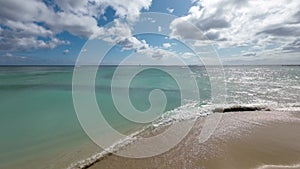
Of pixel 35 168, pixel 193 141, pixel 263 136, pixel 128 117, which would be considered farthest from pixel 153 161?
pixel 128 117

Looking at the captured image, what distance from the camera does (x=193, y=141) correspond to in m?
7.71

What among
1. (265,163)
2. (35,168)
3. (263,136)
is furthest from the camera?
(263,136)

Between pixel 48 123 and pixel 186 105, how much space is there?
9896mm

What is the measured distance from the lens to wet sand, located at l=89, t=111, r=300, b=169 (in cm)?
592

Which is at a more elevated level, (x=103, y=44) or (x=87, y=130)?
(x=103, y=44)

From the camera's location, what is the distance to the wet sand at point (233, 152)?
5922 mm

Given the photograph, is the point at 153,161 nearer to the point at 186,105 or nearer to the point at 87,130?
the point at 87,130

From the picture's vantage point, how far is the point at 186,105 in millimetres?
15586

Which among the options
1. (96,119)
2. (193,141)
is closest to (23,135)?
(96,119)

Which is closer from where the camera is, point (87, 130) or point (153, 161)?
point (153, 161)

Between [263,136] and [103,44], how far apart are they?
7.61m

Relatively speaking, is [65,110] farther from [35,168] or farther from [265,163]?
[265,163]

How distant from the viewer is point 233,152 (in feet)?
21.8

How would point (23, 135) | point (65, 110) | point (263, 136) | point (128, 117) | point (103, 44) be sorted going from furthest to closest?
point (65, 110), point (128, 117), point (23, 135), point (263, 136), point (103, 44)
